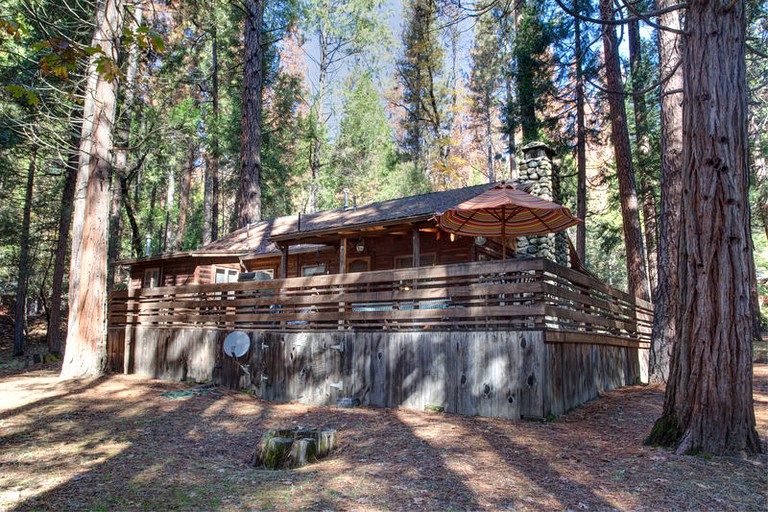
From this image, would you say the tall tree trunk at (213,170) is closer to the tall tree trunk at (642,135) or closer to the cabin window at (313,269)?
the cabin window at (313,269)

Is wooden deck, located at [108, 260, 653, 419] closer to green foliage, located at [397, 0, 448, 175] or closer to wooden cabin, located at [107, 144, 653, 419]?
wooden cabin, located at [107, 144, 653, 419]

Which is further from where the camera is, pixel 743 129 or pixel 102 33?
pixel 102 33

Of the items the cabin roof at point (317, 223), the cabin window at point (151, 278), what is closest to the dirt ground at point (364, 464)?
the cabin roof at point (317, 223)

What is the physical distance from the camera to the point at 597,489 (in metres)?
4.44

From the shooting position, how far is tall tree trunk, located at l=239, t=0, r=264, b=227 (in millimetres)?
18719

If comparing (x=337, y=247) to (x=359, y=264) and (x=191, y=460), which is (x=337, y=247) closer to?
(x=359, y=264)

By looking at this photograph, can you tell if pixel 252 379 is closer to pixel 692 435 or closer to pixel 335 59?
pixel 692 435

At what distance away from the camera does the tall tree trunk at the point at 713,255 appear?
16.8 feet

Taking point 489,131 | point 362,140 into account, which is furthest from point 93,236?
point 489,131

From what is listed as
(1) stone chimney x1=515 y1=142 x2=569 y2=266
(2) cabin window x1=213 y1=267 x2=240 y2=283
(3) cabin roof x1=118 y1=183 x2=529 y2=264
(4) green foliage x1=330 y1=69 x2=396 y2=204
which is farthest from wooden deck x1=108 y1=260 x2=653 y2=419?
(4) green foliage x1=330 y1=69 x2=396 y2=204

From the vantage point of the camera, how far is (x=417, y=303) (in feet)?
28.2

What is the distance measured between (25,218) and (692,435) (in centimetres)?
2135

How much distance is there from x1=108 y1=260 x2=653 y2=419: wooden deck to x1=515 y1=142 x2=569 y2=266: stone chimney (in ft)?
8.73

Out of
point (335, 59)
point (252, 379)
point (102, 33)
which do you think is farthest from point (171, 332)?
point (335, 59)
